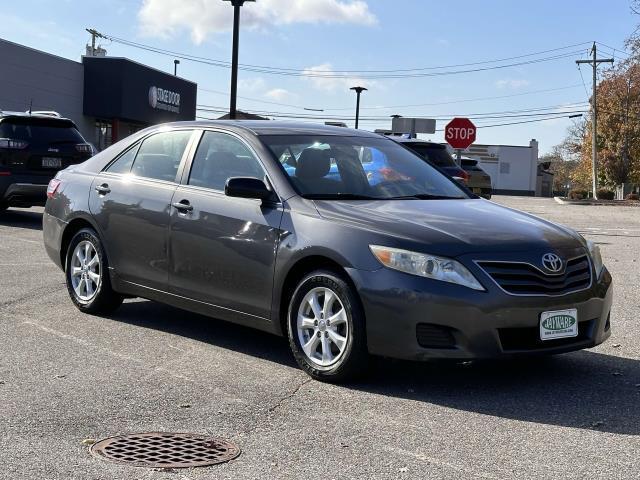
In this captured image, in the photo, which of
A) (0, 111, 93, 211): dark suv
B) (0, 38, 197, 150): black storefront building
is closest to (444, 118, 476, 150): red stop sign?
(0, 111, 93, 211): dark suv

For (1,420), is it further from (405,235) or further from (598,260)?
(598,260)

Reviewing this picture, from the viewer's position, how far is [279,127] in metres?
6.51

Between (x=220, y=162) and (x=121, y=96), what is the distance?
3395 cm

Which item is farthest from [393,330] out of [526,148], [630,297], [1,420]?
[526,148]

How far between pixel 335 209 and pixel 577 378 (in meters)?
1.89

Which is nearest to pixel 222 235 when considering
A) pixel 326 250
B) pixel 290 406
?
pixel 326 250

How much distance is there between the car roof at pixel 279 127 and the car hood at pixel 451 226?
3.17ft

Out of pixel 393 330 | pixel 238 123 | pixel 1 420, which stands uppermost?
pixel 238 123

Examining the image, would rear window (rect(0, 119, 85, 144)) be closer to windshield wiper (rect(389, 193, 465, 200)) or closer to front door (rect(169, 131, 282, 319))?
front door (rect(169, 131, 282, 319))

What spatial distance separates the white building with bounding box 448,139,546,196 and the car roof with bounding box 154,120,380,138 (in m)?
66.5

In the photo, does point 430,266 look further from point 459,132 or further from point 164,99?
point 164,99

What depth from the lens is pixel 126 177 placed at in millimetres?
7031

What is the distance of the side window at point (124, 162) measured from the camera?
7131 millimetres

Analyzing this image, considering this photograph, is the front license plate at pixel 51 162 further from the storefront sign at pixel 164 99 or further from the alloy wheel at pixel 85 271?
the storefront sign at pixel 164 99
